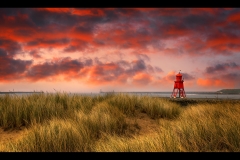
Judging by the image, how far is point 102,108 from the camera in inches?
303

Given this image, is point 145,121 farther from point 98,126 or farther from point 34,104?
point 34,104
